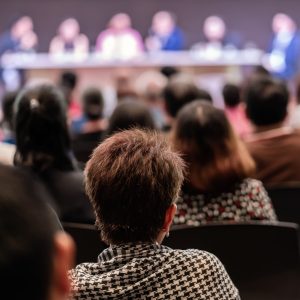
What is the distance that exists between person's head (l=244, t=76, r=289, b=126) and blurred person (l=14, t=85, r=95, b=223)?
3.71 ft

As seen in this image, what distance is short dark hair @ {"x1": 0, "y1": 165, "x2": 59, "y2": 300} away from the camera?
68 cm

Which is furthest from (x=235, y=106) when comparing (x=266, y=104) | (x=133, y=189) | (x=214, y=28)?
(x=214, y=28)

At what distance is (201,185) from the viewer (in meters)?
2.27

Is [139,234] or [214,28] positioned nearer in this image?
[139,234]

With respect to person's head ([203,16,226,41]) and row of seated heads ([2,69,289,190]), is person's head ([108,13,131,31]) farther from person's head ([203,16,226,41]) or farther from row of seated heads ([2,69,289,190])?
row of seated heads ([2,69,289,190])

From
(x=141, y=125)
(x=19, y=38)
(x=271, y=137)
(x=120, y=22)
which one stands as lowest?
(x=271, y=137)

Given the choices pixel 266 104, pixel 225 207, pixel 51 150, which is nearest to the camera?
pixel 225 207

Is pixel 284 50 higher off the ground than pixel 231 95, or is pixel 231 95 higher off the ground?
pixel 284 50

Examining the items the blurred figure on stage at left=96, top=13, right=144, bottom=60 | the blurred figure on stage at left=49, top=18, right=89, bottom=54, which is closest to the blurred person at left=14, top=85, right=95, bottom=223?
the blurred figure on stage at left=96, top=13, right=144, bottom=60

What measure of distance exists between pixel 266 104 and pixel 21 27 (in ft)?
30.5

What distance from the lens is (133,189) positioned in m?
Result: 1.42

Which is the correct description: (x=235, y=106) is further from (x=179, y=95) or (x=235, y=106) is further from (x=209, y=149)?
(x=209, y=149)

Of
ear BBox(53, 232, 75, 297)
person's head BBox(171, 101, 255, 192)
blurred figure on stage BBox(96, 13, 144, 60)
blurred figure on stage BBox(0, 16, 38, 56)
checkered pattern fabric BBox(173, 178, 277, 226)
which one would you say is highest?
blurred figure on stage BBox(0, 16, 38, 56)

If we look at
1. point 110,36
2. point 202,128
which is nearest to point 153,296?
point 202,128
